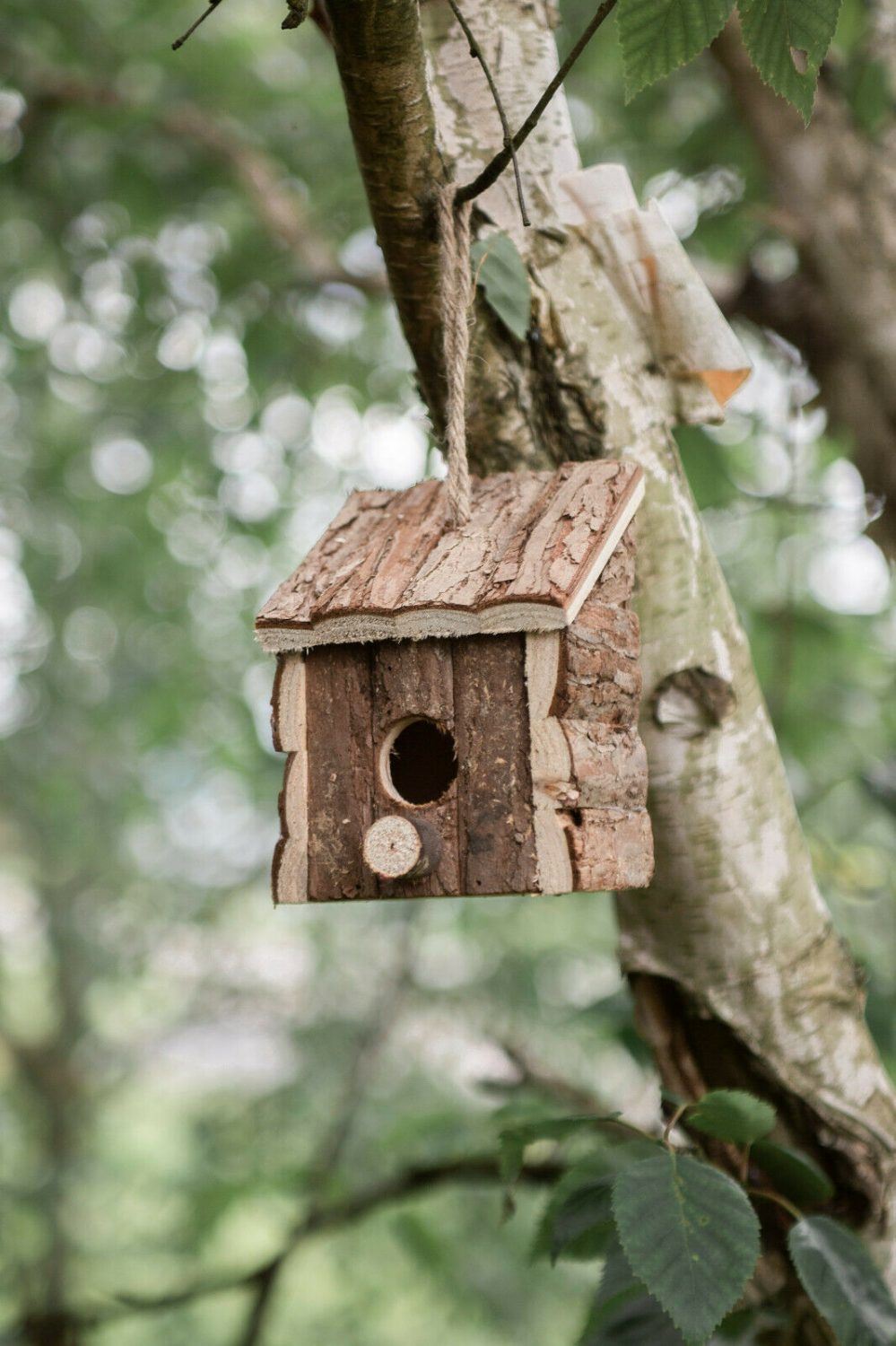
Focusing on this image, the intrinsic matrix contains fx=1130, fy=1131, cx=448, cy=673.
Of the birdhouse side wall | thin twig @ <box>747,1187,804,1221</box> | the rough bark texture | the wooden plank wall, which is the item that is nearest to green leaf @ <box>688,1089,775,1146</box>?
thin twig @ <box>747,1187,804,1221</box>

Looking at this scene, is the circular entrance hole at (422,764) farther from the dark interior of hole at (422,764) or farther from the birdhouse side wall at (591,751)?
the birdhouse side wall at (591,751)

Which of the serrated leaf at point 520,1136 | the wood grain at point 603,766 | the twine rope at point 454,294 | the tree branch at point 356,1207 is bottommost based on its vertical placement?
the tree branch at point 356,1207

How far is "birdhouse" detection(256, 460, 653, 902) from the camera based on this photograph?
1.08m

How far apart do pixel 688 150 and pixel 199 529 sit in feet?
10.3

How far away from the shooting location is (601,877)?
1.07m

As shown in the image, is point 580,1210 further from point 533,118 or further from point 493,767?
point 533,118

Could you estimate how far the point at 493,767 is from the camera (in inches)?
43.9

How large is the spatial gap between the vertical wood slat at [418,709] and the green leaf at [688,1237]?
1.19ft

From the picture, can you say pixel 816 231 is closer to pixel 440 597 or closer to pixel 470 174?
pixel 470 174

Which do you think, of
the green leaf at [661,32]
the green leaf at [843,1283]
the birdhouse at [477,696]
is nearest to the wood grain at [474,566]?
the birdhouse at [477,696]

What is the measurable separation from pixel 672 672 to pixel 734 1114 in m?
0.49

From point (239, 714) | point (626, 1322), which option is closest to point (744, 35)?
point (626, 1322)

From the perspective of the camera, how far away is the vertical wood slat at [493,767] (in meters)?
1.08


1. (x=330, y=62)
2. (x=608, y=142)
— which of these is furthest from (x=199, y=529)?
(x=608, y=142)
